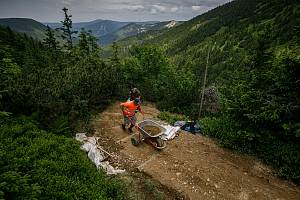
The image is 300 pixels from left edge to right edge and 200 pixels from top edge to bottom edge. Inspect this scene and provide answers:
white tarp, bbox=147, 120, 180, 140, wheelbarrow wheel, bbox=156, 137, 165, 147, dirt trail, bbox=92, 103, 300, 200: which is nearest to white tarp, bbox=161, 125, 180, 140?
white tarp, bbox=147, 120, 180, 140

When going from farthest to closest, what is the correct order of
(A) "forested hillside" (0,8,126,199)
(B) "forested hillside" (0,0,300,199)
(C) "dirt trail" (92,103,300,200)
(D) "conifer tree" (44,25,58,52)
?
(D) "conifer tree" (44,25,58,52), (C) "dirt trail" (92,103,300,200), (B) "forested hillside" (0,0,300,199), (A) "forested hillside" (0,8,126,199)

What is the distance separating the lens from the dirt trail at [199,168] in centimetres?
837

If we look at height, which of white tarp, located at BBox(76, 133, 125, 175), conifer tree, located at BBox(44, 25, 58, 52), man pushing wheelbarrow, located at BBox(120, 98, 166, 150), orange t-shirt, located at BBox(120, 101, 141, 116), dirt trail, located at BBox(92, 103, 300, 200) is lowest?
dirt trail, located at BBox(92, 103, 300, 200)

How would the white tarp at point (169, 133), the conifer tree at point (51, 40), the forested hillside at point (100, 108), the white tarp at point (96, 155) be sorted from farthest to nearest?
1. the conifer tree at point (51, 40)
2. the white tarp at point (169, 133)
3. the white tarp at point (96, 155)
4. the forested hillside at point (100, 108)

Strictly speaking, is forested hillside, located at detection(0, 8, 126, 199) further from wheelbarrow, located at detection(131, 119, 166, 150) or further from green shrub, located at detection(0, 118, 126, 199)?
wheelbarrow, located at detection(131, 119, 166, 150)

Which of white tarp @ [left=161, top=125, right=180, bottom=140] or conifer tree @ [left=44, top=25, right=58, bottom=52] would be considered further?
conifer tree @ [left=44, top=25, right=58, bottom=52]

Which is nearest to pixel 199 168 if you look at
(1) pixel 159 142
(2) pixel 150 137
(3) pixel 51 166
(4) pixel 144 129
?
(1) pixel 159 142

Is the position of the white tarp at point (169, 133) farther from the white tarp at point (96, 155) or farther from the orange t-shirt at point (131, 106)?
the white tarp at point (96, 155)

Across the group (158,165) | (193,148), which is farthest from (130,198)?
(193,148)

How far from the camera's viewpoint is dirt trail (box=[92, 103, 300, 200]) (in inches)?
329

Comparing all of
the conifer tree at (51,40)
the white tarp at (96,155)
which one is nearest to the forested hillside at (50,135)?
the white tarp at (96,155)

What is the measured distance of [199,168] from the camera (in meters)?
9.45

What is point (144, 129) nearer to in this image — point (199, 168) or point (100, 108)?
point (199, 168)

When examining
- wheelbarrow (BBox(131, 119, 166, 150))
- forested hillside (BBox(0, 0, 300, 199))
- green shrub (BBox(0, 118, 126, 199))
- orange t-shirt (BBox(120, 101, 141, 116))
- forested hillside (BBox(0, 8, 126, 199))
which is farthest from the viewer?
orange t-shirt (BBox(120, 101, 141, 116))
